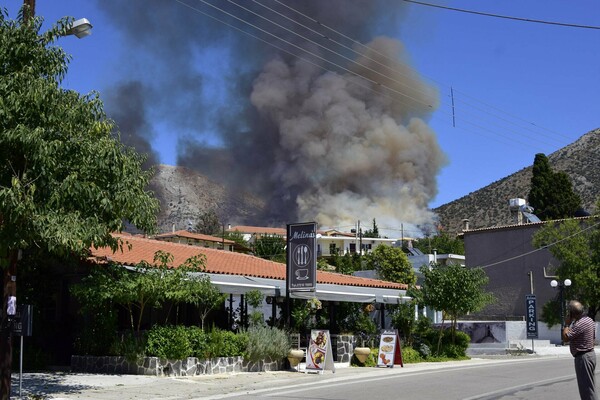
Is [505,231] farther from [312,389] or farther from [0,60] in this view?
[0,60]

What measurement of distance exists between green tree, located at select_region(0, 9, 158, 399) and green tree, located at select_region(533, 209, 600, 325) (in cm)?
3327

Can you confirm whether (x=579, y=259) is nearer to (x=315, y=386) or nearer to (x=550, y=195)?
(x=550, y=195)

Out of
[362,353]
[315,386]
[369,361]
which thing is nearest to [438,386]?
[315,386]

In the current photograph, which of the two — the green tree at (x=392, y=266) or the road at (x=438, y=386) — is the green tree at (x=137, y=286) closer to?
the road at (x=438, y=386)

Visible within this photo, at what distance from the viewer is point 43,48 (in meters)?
15.8

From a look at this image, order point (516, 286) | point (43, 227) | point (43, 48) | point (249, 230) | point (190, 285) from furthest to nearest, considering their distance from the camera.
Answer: point (249, 230), point (516, 286), point (190, 285), point (43, 48), point (43, 227)

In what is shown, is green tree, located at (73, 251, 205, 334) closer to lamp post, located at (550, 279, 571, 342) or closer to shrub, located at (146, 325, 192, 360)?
shrub, located at (146, 325, 192, 360)

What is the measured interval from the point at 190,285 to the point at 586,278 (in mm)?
29621

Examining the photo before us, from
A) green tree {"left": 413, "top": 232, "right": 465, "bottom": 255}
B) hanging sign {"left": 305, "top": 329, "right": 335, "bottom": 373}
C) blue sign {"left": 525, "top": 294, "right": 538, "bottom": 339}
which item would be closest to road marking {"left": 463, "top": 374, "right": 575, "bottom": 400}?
hanging sign {"left": 305, "top": 329, "right": 335, "bottom": 373}

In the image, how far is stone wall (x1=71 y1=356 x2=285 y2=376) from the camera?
19875mm

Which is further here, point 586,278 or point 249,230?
point 249,230

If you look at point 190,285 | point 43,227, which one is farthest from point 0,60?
point 190,285

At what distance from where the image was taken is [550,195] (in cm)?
6994

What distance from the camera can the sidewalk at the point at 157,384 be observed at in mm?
15703
